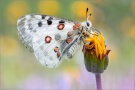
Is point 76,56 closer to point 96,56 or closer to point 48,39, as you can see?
point 48,39

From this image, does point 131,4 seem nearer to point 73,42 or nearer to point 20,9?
point 20,9

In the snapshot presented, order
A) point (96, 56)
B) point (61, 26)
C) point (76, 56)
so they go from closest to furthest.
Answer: point (96, 56), point (61, 26), point (76, 56)

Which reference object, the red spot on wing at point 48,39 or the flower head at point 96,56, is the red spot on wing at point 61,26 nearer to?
the red spot on wing at point 48,39

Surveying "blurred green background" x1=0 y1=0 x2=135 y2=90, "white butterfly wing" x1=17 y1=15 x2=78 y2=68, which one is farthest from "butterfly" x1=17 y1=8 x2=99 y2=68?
"blurred green background" x1=0 y1=0 x2=135 y2=90

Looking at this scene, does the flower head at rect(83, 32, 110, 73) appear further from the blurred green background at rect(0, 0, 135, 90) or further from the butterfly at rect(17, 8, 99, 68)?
the blurred green background at rect(0, 0, 135, 90)

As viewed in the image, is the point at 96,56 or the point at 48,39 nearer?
the point at 96,56

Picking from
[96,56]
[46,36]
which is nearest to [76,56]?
[46,36]

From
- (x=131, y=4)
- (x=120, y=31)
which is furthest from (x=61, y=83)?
(x=131, y=4)

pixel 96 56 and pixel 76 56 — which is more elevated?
pixel 76 56
